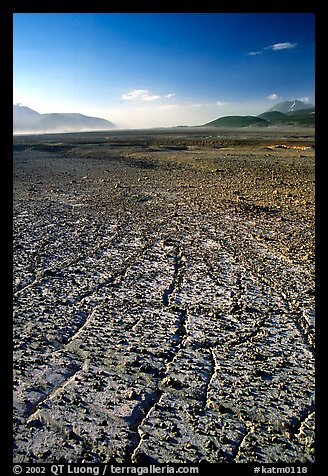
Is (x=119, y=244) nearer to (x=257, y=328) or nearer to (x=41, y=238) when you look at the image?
(x=41, y=238)

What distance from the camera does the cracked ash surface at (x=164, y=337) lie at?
7.50 ft

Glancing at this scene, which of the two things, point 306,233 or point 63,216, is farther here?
point 63,216

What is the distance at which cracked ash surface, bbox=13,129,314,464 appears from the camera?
2285 mm

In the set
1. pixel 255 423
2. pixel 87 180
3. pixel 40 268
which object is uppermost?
pixel 87 180

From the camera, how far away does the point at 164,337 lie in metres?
3.42

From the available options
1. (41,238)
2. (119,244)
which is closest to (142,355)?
(119,244)

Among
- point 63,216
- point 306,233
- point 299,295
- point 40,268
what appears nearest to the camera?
point 299,295

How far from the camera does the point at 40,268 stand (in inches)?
194
